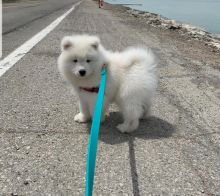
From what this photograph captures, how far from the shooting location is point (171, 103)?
5430 millimetres

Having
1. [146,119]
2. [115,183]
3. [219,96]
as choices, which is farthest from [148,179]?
[219,96]

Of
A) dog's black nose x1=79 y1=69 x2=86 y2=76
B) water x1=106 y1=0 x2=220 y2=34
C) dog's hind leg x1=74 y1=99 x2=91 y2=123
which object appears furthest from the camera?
water x1=106 y1=0 x2=220 y2=34

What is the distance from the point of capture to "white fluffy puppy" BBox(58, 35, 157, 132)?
4.00 m

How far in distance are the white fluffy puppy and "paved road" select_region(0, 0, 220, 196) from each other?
31 cm

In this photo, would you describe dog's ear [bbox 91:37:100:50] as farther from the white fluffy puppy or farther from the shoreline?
the shoreline

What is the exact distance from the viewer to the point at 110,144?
397cm

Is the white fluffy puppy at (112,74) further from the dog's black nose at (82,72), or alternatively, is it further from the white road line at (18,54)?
the white road line at (18,54)

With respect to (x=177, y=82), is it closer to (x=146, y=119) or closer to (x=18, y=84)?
(x=146, y=119)

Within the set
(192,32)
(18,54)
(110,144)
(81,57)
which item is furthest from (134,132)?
(192,32)

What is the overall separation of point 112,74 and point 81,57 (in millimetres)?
436

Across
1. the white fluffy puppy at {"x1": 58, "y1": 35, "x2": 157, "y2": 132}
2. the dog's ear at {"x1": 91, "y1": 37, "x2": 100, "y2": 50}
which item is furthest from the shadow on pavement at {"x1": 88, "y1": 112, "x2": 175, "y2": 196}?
the dog's ear at {"x1": 91, "y1": 37, "x2": 100, "y2": 50}

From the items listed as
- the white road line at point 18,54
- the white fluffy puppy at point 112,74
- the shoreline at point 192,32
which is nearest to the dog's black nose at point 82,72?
the white fluffy puppy at point 112,74

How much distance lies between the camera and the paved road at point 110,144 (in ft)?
10.5

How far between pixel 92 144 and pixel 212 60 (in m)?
7.13
